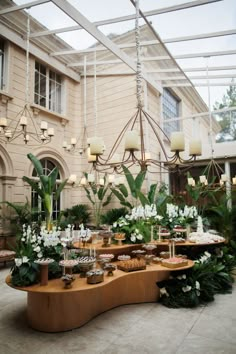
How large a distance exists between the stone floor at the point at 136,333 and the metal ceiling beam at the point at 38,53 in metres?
6.16

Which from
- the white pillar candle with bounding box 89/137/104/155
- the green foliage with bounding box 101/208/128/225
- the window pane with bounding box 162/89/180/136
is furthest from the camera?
the window pane with bounding box 162/89/180/136

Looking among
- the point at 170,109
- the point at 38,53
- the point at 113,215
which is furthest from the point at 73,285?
the point at 170,109

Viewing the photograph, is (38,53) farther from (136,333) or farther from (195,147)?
(136,333)

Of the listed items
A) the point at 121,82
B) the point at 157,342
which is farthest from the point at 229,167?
the point at 157,342

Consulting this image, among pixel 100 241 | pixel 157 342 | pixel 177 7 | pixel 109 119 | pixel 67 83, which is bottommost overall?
pixel 157 342

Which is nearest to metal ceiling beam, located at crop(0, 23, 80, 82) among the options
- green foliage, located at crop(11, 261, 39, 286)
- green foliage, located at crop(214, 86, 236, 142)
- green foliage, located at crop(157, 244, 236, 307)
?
green foliage, located at crop(214, 86, 236, 142)

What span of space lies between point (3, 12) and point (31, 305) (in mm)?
5737

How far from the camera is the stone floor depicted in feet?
8.58

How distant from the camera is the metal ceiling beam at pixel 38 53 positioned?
6.63m

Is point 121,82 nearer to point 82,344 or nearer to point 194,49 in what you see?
point 194,49

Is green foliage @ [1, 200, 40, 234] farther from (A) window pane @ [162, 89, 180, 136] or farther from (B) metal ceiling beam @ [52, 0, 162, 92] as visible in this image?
(A) window pane @ [162, 89, 180, 136]

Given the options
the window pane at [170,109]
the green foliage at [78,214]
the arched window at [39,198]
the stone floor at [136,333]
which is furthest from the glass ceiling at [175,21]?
the stone floor at [136,333]

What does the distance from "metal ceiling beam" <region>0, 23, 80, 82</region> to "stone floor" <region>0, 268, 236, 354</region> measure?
20.2 feet

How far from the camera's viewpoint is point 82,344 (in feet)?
8.82
